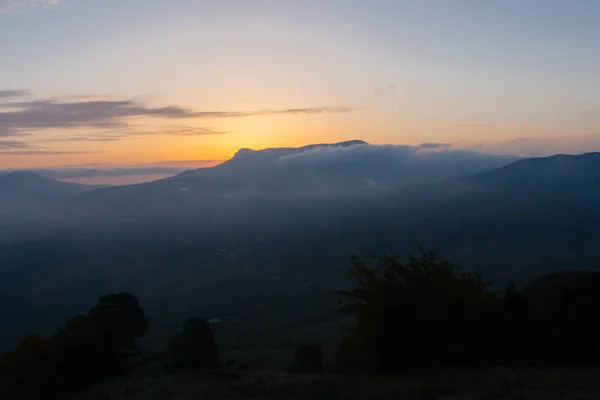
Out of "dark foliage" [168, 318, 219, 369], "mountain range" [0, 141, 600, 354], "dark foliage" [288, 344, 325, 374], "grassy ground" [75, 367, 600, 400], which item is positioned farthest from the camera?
"mountain range" [0, 141, 600, 354]

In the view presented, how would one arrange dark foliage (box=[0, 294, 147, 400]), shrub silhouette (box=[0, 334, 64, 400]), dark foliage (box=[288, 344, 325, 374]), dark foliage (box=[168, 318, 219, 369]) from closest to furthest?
shrub silhouette (box=[0, 334, 64, 400]) < dark foliage (box=[0, 294, 147, 400]) < dark foliage (box=[168, 318, 219, 369]) < dark foliage (box=[288, 344, 325, 374])

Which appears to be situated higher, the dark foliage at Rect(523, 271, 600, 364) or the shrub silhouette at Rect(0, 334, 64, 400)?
the dark foliage at Rect(523, 271, 600, 364)

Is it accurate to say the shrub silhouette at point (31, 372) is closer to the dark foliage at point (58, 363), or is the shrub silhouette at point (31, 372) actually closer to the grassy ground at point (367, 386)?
the dark foliage at point (58, 363)

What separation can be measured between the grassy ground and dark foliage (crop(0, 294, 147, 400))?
808 mm

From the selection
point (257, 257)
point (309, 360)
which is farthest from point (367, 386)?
point (257, 257)

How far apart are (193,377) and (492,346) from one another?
27.2 ft

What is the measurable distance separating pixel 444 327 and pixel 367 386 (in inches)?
107

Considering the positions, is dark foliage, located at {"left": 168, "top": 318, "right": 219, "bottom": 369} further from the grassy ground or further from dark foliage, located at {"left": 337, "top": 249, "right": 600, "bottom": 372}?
dark foliage, located at {"left": 337, "top": 249, "right": 600, "bottom": 372}

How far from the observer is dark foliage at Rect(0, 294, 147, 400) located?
1720cm

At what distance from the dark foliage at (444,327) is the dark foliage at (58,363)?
25.1 ft

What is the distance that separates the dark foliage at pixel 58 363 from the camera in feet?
56.4

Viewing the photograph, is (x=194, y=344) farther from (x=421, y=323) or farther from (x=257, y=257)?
(x=257, y=257)

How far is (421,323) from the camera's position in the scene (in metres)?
16.2

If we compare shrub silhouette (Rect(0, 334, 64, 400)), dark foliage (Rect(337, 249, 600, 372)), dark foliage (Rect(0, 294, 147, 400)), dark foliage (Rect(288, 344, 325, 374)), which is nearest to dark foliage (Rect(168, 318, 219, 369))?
dark foliage (Rect(288, 344, 325, 374))
